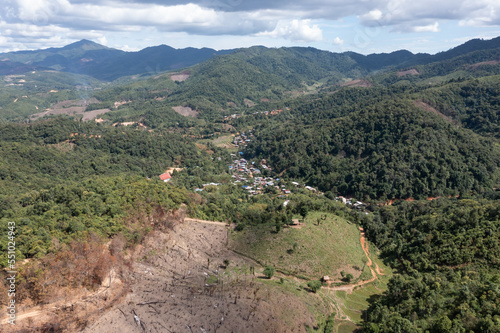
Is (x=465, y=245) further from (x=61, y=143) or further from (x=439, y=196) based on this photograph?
(x=61, y=143)

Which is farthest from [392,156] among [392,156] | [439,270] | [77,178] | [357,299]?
[77,178]

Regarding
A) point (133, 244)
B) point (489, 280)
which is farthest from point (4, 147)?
point (489, 280)

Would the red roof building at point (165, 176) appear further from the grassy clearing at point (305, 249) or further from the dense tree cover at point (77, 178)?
the grassy clearing at point (305, 249)

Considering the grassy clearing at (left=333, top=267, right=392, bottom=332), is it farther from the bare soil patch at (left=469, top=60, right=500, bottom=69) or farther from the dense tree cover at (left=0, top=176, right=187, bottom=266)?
the bare soil patch at (left=469, top=60, right=500, bottom=69)

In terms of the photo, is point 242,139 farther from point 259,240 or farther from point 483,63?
point 483,63

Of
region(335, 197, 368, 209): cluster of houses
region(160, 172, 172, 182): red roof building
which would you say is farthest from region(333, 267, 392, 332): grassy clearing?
region(160, 172, 172, 182): red roof building

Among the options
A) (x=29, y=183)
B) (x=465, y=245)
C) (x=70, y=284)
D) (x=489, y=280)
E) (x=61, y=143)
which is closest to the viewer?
(x=70, y=284)

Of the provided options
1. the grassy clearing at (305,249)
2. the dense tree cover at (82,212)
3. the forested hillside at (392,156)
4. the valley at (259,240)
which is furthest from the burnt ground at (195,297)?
the forested hillside at (392,156)
